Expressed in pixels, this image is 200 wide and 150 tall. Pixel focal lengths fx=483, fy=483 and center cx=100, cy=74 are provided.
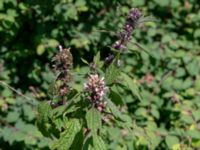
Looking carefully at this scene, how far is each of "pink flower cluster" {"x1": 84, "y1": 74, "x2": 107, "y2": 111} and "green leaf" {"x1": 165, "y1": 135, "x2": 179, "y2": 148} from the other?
132cm

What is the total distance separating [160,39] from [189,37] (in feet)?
0.91

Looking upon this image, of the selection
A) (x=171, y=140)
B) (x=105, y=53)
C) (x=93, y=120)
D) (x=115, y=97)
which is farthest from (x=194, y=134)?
(x=93, y=120)

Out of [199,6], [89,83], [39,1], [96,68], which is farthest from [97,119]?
[199,6]

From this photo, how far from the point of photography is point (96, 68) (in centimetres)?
249

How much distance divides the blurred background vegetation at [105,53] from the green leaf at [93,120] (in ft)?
4.03

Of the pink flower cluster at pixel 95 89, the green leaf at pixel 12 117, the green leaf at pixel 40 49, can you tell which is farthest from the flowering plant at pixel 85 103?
the green leaf at pixel 40 49

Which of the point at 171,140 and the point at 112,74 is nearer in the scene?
the point at 112,74

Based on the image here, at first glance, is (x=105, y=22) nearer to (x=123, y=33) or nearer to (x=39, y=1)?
(x=39, y=1)

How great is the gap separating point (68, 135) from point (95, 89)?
0.98ft

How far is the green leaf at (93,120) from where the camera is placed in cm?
208

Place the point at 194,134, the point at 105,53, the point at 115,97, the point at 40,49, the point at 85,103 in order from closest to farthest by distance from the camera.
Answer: the point at 85,103, the point at 115,97, the point at 194,134, the point at 40,49, the point at 105,53

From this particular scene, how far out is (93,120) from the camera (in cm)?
210

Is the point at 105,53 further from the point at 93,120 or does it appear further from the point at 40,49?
the point at 93,120

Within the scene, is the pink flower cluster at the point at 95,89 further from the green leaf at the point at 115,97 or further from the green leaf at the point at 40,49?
the green leaf at the point at 40,49
